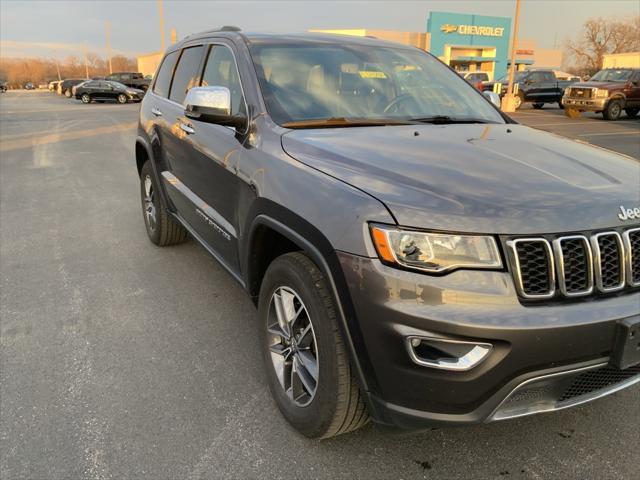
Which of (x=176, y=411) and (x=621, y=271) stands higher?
(x=621, y=271)

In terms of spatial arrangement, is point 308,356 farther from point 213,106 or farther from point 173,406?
point 213,106

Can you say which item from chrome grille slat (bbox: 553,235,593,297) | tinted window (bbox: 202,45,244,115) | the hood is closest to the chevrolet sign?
tinted window (bbox: 202,45,244,115)

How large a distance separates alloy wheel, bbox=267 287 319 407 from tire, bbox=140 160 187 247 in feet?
8.06

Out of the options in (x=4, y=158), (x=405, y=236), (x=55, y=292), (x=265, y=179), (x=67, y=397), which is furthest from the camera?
(x=4, y=158)

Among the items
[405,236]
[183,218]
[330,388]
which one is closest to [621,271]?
[405,236]

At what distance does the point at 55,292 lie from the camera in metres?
4.20

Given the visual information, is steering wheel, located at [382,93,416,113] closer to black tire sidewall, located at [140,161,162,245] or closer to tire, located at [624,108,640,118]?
black tire sidewall, located at [140,161,162,245]

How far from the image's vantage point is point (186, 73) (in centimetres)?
432

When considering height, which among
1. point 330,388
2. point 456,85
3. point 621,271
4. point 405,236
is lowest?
point 330,388

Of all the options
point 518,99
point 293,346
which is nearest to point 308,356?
point 293,346

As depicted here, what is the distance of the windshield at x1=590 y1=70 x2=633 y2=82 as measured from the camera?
2028 cm

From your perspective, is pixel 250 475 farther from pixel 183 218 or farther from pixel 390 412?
pixel 183 218

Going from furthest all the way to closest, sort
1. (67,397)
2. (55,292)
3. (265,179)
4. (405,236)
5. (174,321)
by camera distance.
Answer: (55,292), (174,321), (67,397), (265,179), (405,236)

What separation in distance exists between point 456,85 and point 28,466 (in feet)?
11.1
